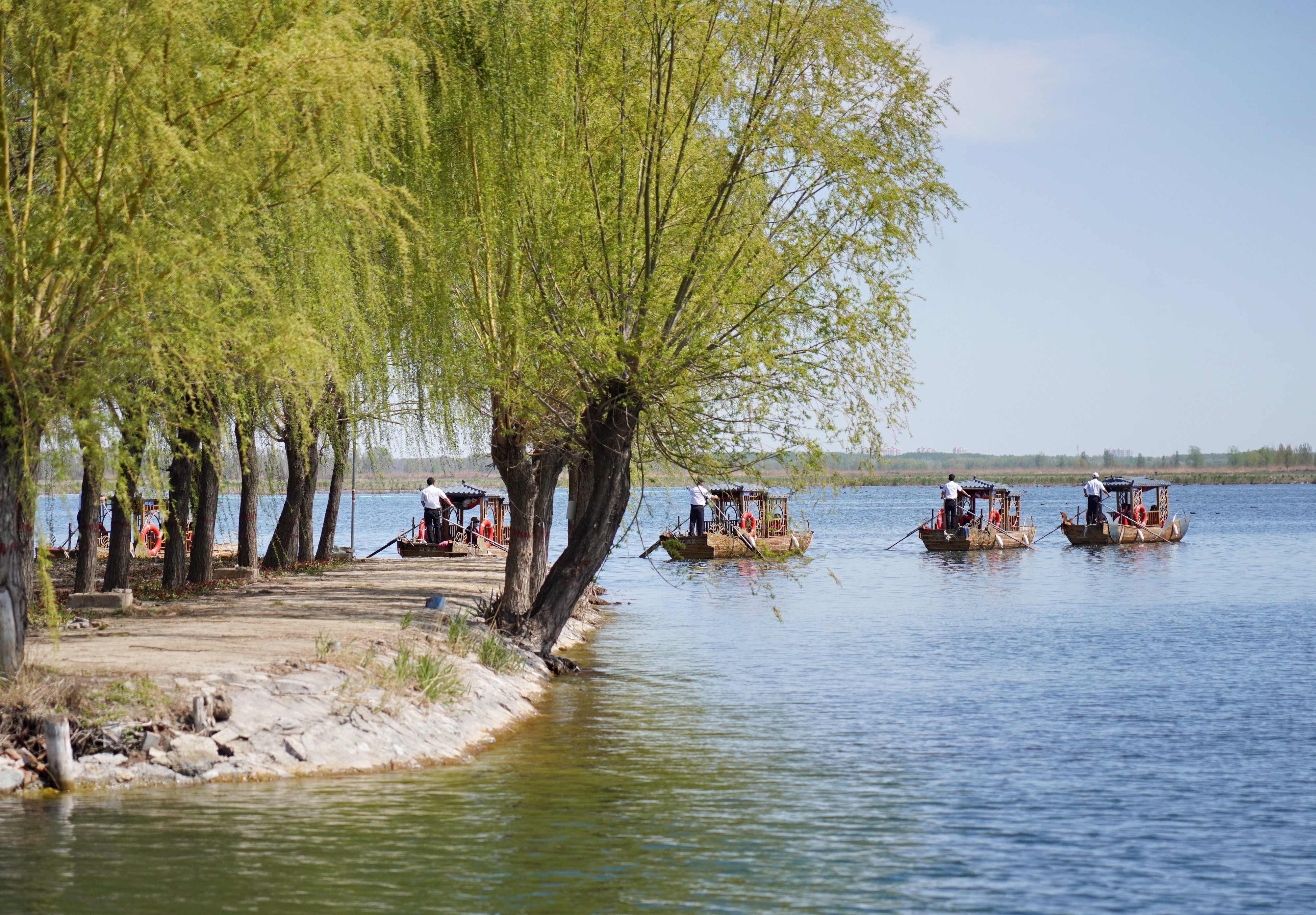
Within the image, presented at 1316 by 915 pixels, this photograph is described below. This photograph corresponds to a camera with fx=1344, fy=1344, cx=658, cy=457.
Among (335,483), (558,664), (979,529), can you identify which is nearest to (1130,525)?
(979,529)

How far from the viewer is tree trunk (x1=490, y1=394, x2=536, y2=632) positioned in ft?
63.0

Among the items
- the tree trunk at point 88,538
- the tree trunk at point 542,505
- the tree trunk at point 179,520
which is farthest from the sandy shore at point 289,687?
the tree trunk at point 88,538

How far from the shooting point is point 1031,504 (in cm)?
11788

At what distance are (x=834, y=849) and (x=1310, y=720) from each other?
893 cm

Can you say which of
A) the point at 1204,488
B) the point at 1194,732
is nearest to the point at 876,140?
the point at 1194,732

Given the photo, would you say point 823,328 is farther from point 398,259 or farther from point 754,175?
point 398,259

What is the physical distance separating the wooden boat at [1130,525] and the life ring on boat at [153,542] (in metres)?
32.8

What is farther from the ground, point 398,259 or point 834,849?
point 398,259

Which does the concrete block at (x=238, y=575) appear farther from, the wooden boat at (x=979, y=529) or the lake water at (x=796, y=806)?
the wooden boat at (x=979, y=529)

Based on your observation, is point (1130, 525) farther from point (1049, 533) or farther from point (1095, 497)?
point (1049, 533)

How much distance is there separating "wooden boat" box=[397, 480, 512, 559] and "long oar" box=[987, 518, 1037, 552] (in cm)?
1982

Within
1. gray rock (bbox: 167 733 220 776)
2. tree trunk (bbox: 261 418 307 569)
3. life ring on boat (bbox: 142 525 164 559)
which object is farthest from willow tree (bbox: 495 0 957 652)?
life ring on boat (bbox: 142 525 164 559)

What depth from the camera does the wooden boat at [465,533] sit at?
35406mm

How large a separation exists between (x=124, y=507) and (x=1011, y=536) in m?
44.6
